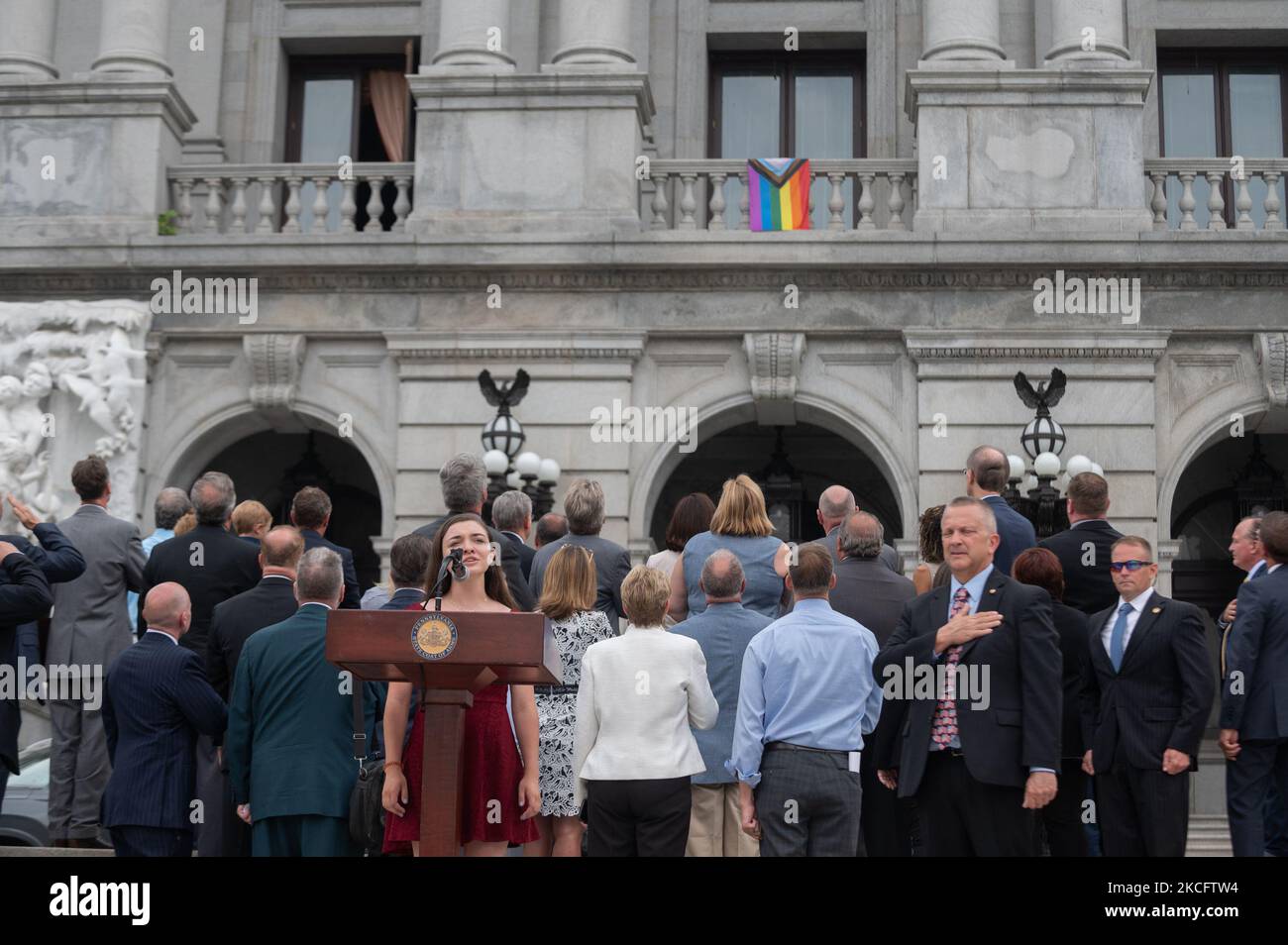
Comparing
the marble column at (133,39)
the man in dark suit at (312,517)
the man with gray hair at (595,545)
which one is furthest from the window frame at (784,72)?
the man in dark suit at (312,517)

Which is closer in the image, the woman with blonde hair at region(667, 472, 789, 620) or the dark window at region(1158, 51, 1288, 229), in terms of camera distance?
the woman with blonde hair at region(667, 472, 789, 620)

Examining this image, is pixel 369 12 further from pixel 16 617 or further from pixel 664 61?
pixel 16 617

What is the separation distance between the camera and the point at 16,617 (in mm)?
10539

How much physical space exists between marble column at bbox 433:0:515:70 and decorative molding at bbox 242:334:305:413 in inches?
150

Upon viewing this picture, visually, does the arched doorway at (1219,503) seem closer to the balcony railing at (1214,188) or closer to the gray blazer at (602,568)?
the balcony railing at (1214,188)

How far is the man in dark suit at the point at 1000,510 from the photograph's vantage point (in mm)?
11414

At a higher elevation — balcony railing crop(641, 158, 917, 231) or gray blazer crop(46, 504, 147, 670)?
balcony railing crop(641, 158, 917, 231)

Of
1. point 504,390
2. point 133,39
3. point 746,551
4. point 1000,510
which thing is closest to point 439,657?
point 746,551

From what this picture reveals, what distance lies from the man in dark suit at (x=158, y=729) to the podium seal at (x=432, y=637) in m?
2.55

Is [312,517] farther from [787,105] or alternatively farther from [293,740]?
[787,105]

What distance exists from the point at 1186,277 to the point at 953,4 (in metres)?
4.22

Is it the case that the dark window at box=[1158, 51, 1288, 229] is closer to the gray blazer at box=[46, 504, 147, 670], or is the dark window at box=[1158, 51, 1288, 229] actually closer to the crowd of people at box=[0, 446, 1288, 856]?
the crowd of people at box=[0, 446, 1288, 856]

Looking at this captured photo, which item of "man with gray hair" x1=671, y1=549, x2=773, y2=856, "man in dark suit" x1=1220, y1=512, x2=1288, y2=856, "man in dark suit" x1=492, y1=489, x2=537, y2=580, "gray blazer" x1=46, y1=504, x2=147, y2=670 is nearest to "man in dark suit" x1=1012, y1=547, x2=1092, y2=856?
"man in dark suit" x1=1220, y1=512, x2=1288, y2=856

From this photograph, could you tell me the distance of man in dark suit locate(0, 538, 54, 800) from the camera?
34.3 ft
